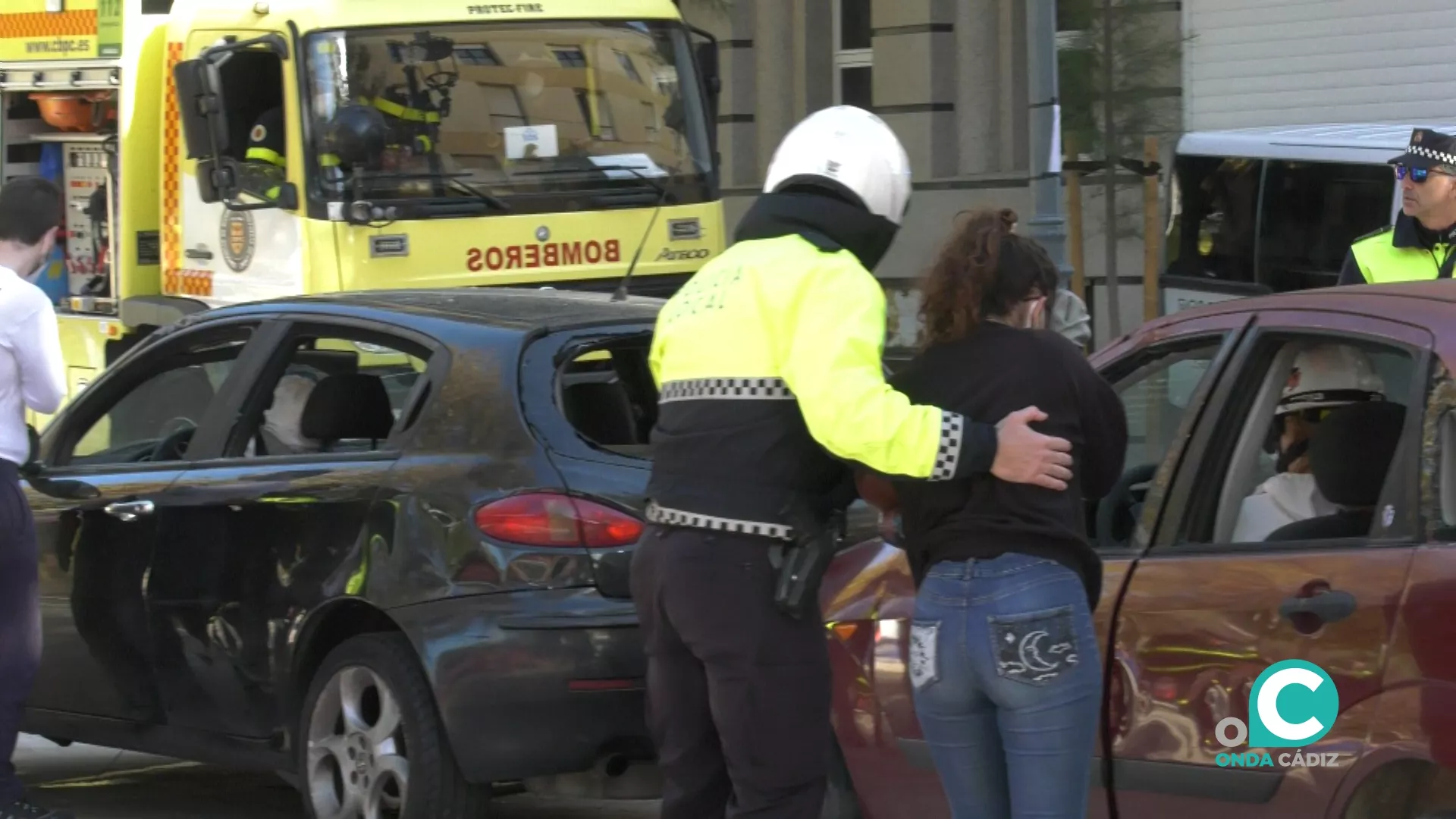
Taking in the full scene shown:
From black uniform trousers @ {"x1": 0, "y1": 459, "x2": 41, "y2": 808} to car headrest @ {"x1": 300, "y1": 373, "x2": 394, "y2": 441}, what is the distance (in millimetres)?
802

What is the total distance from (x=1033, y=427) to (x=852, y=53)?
680 inches

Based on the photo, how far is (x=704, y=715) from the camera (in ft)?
14.1

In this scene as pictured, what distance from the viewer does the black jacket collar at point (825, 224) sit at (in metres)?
4.14

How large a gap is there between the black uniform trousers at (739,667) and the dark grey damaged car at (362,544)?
1.11 metres

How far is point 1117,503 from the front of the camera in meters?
5.55

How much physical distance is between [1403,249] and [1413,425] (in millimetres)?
3157

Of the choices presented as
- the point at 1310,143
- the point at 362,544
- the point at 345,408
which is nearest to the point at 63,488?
the point at 345,408

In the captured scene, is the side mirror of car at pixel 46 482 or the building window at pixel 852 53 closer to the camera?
the side mirror of car at pixel 46 482

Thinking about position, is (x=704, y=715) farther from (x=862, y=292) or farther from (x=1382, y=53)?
(x=1382, y=53)

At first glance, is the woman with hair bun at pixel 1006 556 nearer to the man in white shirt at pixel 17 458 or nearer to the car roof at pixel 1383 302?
the car roof at pixel 1383 302

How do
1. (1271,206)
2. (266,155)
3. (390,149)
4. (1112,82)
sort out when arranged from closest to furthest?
1. (390,149)
2. (266,155)
3. (1271,206)
4. (1112,82)

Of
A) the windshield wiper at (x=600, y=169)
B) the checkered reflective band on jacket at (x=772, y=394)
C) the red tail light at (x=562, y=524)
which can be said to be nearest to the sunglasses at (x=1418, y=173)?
the red tail light at (x=562, y=524)

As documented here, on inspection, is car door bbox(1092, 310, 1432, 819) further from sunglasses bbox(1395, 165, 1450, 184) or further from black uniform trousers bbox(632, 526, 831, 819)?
sunglasses bbox(1395, 165, 1450, 184)

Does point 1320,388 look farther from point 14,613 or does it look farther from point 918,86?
point 918,86
